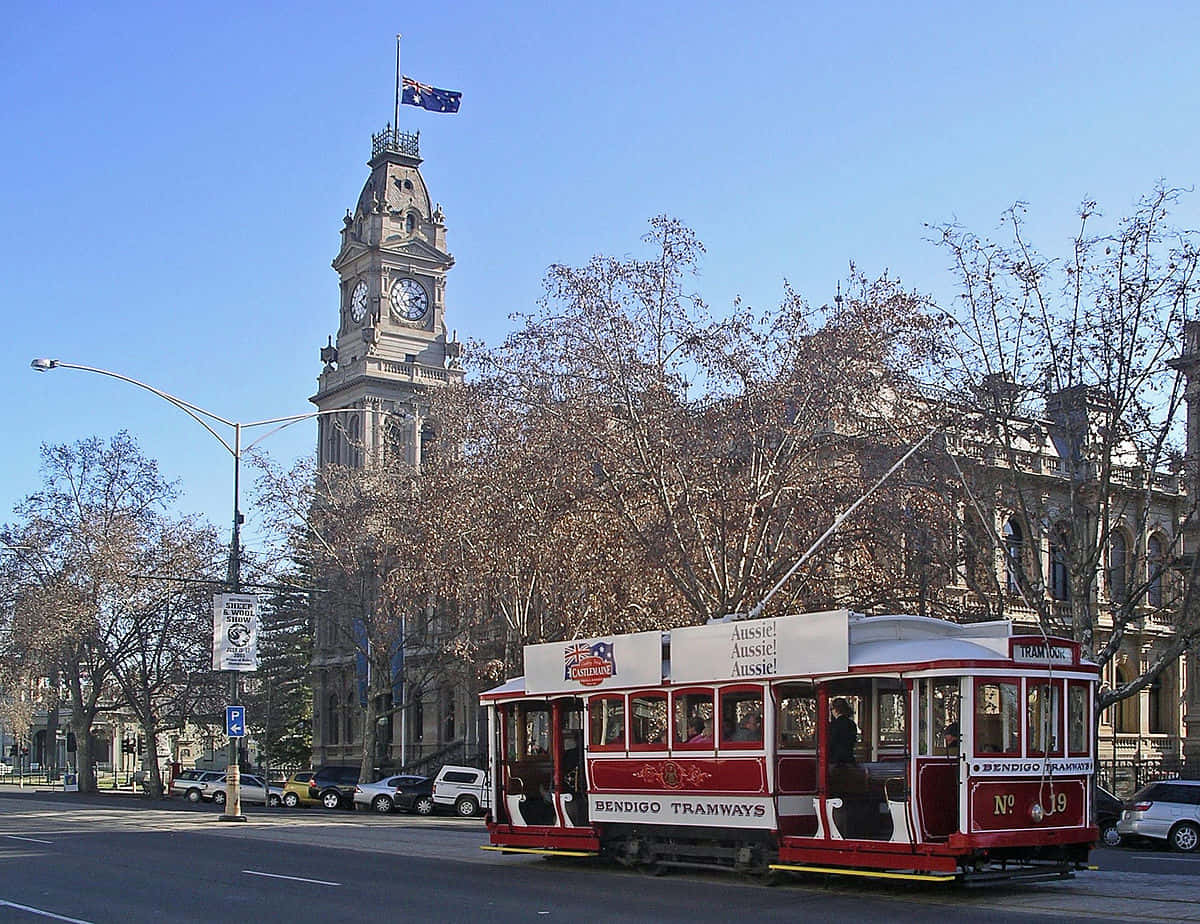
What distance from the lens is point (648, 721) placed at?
64.1ft

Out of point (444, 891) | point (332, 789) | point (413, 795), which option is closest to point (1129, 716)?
point (413, 795)

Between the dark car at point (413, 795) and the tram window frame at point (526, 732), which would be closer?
the tram window frame at point (526, 732)

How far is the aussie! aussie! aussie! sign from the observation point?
63.5ft

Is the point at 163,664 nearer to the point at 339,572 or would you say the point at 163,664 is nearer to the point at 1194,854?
the point at 339,572

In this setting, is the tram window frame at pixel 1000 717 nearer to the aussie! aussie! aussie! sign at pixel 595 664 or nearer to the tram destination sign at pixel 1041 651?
the tram destination sign at pixel 1041 651

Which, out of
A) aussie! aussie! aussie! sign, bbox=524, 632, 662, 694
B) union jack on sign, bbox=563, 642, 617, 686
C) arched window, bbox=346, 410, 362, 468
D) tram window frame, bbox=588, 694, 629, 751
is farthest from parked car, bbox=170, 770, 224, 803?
tram window frame, bbox=588, 694, 629, 751

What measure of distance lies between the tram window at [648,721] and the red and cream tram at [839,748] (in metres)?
0.02

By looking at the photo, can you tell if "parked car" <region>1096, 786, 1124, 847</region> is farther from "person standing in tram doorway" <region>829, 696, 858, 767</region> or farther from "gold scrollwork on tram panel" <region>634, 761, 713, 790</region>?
"person standing in tram doorway" <region>829, 696, 858, 767</region>

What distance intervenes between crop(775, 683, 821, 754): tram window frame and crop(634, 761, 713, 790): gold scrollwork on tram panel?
1150 millimetres

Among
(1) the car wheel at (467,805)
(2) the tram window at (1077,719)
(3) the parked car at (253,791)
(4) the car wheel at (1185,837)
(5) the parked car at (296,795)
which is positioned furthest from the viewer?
(3) the parked car at (253,791)

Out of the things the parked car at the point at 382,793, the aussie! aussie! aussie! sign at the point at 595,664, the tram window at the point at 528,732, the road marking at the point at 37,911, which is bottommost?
the parked car at the point at 382,793

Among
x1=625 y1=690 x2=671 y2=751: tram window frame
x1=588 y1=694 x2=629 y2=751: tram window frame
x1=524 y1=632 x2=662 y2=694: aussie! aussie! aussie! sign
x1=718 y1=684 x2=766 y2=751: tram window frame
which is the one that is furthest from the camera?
x1=588 y1=694 x2=629 y2=751: tram window frame

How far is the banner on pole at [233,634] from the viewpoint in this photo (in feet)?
116

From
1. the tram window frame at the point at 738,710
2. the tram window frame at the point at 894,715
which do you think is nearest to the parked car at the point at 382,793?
the tram window frame at the point at 738,710
